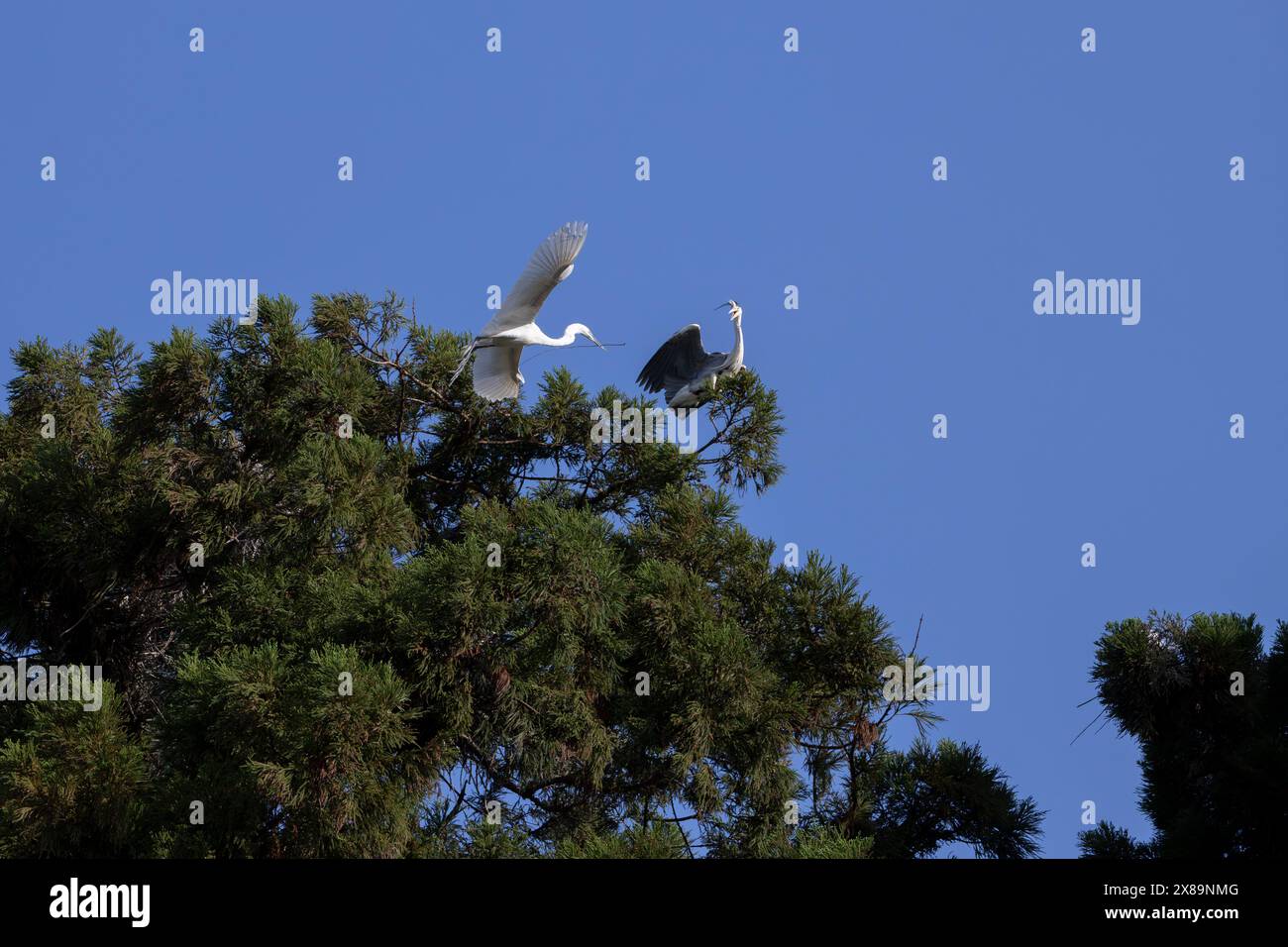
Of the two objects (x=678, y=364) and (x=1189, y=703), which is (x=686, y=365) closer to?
(x=678, y=364)

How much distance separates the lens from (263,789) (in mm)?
10383

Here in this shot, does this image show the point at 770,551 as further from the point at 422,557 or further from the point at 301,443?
the point at 301,443

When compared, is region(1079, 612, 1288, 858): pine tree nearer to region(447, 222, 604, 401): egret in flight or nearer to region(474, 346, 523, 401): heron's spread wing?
region(447, 222, 604, 401): egret in flight

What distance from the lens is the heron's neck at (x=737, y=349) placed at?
1525 cm

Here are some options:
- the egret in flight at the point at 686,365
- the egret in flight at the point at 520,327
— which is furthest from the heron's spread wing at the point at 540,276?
the egret in flight at the point at 686,365

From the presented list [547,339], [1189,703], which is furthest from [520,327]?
[1189,703]

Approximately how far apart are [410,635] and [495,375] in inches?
141

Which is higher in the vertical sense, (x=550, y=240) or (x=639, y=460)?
(x=550, y=240)

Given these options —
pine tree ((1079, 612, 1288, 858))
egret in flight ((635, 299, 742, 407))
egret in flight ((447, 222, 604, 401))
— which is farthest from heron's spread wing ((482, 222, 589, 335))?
pine tree ((1079, 612, 1288, 858))

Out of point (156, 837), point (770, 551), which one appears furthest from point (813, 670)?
point (156, 837)

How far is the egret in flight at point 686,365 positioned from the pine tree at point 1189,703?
6.83 metres

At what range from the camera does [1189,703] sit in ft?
29.3

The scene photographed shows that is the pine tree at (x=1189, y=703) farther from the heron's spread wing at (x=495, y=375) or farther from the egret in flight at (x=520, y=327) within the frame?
the heron's spread wing at (x=495, y=375)
